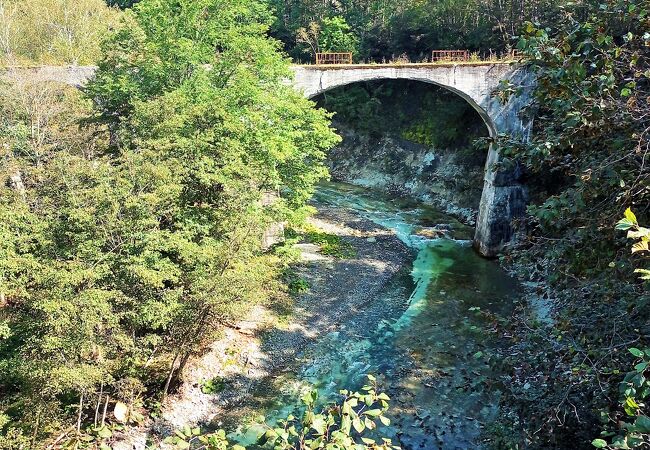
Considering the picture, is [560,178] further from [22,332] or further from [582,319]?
[22,332]

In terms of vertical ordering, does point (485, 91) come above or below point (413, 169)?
above

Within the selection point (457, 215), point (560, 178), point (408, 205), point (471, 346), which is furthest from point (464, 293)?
point (408, 205)

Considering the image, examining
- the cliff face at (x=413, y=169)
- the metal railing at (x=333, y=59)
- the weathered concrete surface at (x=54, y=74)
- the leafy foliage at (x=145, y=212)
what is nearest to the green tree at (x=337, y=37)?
the metal railing at (x=333, y=59)

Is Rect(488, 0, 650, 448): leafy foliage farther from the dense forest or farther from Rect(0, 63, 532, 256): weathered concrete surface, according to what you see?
Rect(0, 63, 532, 256): weathered concrete surface

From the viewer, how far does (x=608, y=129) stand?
638 centimetres

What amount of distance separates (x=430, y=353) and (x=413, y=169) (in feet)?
69.6

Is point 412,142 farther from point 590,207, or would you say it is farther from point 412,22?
point 590,207

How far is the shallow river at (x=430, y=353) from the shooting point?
524 inches

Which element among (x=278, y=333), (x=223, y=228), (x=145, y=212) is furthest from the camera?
(x=278, y=333)

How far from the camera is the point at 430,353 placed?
16.8 meters

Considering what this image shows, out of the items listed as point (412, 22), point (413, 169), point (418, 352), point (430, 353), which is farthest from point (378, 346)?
point (412, 22)

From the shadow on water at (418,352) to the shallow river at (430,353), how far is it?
30 mm

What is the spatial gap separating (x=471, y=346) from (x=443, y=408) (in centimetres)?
358

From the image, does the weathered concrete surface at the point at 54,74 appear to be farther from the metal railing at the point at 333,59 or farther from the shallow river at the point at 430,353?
the shallow river at the point at 430,353
